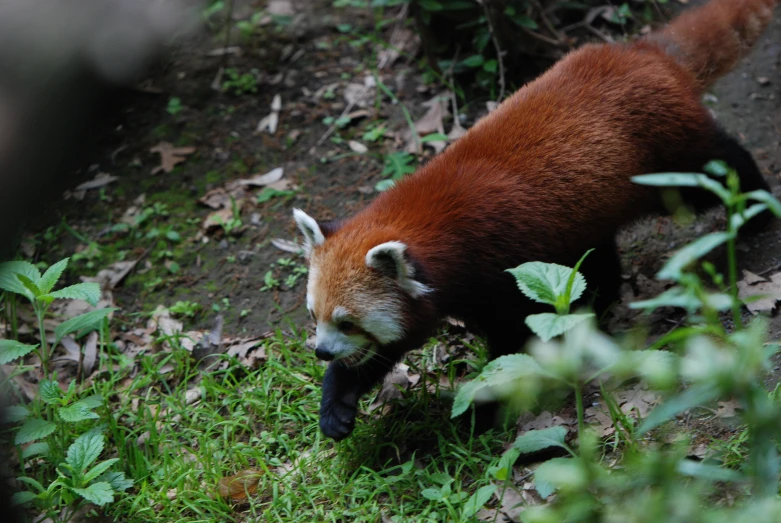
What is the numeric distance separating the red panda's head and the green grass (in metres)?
0.54

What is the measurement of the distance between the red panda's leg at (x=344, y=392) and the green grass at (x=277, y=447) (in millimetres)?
186

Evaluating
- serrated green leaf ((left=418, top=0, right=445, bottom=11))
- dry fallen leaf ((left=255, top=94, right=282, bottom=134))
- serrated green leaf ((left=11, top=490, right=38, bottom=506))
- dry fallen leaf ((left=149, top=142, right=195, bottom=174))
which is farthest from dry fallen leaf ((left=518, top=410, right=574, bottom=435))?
dry fallen leaf ((left=149, top=142, right=195, bottom=174))

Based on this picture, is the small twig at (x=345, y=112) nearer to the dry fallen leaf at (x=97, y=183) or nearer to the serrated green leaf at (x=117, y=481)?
the dry fallen leaf at (x=97, y=183)

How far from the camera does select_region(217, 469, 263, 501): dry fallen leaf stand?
3562 millimetres

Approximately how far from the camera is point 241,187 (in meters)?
5.62

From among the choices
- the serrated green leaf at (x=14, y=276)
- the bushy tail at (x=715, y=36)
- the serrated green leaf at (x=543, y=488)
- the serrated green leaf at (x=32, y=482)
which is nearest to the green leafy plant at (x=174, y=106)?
the serrated green leaf at (x=14, y=276)

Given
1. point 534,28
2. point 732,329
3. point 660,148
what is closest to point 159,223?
point 534,28

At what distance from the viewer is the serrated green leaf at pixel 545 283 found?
257 cm

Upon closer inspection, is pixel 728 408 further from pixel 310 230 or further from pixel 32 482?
pixel 32 482

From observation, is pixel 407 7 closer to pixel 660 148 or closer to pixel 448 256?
pixel 660 148

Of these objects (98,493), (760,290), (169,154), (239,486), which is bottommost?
(760,290)

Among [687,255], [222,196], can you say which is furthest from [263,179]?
[687,255]

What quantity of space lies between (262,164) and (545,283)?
358cm

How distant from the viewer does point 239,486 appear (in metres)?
3.59
